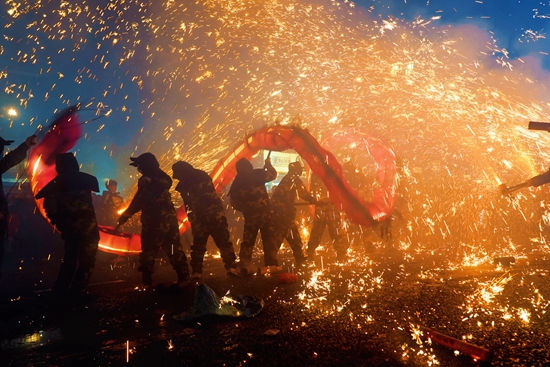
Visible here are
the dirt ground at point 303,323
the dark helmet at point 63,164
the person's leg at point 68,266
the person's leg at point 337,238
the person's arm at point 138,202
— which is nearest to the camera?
the dirt ground at point 303,323

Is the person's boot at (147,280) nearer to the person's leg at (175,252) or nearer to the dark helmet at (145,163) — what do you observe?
the person's leg at (175,252)

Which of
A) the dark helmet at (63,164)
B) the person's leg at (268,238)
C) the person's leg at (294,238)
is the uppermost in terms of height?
the dark helmet at (63,164)

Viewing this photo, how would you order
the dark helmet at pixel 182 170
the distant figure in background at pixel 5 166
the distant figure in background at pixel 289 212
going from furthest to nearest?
1. the distant figure in background at pixel 289 212
2. the dark helmet at pixel 182 170
3. the distant figure in background at pixel 5 166

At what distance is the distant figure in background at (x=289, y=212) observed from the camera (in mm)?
7000

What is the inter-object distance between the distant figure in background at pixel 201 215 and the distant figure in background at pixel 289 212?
1404 mm

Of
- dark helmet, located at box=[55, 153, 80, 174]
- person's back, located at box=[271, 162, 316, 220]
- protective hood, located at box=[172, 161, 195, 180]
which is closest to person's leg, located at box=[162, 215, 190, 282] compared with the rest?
protective hood, located at box=[172, 161, 195, 180]

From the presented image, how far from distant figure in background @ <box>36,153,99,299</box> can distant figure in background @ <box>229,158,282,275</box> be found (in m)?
2.51

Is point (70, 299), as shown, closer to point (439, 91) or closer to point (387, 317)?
point (387, 317)

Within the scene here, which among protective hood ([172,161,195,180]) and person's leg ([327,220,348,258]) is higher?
protective hood ([172,161,195,180])

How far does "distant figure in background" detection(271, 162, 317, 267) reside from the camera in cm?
700

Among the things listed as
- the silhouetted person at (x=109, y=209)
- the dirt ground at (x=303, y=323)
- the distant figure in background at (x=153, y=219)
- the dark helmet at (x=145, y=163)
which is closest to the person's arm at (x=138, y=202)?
the distant figure in background at (x=153, y=219)

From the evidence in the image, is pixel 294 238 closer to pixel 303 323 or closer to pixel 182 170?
pixel 182 170

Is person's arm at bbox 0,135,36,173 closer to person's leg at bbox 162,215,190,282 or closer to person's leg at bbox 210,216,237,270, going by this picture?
person's leg at bbox 162,215,190,282

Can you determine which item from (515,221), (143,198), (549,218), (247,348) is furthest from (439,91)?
(247,348)
